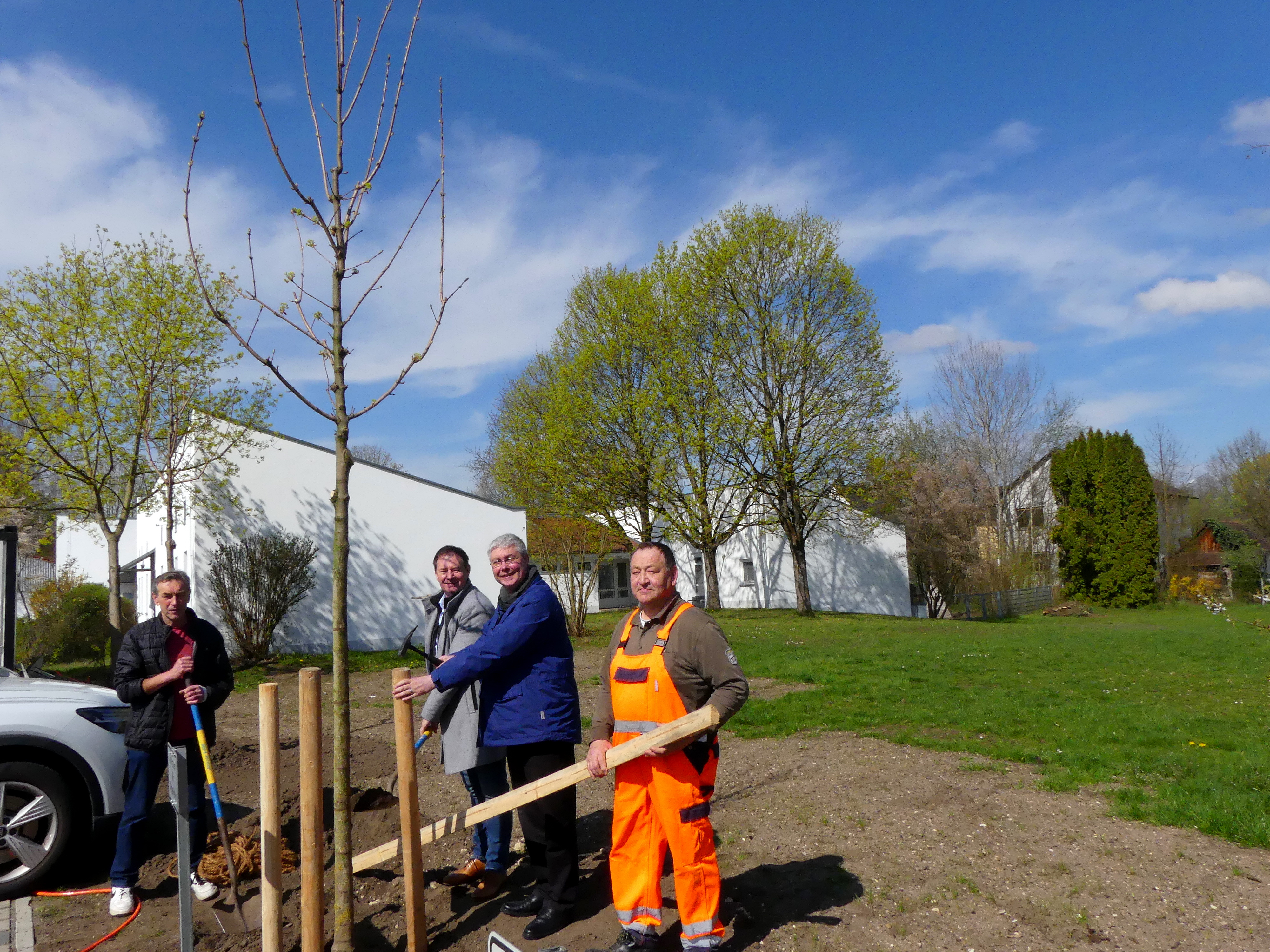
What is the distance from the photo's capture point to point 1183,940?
3.53 meters

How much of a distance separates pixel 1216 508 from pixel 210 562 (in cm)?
5482

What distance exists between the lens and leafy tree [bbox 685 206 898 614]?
2727cm

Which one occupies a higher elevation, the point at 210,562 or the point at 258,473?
the point at 258,473

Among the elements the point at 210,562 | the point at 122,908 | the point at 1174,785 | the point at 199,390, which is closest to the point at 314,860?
the point at 122,908

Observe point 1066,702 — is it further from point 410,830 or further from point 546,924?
point 410,830

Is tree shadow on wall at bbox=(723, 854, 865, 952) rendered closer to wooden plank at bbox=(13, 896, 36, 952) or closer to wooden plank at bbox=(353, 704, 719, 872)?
wooden plank at bbox=(353, 704, 719, 872)

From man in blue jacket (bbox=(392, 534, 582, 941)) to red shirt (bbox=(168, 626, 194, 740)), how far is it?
170 cm

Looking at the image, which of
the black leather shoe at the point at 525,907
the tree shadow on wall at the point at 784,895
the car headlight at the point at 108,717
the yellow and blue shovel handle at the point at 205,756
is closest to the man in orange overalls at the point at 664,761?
the tree shadow on wall at the point at 784,895

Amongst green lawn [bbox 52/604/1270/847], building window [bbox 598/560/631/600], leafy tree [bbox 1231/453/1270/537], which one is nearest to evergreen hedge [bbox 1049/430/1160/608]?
leafy tree [bbox 1231/453/1270/537]

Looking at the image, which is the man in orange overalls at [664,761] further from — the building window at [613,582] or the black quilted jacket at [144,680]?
A: the building window at [613,582]

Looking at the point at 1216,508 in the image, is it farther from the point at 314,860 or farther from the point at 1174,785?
the point at 314,860

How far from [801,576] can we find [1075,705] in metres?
19.8

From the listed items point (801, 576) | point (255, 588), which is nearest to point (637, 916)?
point (255, 588)

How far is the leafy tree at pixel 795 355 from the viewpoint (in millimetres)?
27266
